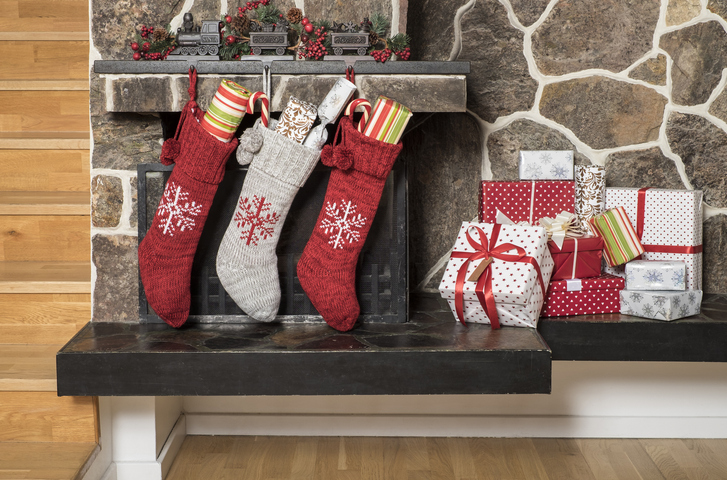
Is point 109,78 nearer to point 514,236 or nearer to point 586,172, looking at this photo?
point 514,236

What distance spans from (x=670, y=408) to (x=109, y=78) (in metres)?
1.90

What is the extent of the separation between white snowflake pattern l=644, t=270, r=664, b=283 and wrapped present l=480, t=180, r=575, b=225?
0.94 ft

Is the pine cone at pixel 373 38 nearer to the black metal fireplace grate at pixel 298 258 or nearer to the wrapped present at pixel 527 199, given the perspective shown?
the black metal fireplace grate at pixel 298 258

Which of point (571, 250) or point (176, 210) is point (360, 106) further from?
point (571, 250)

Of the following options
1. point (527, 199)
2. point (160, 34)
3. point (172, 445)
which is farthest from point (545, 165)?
point (172, 445)

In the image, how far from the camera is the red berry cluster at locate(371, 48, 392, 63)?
171cm

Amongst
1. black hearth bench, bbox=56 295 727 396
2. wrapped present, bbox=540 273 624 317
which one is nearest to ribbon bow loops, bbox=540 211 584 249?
wrapped present, bbox=540 273 624 317

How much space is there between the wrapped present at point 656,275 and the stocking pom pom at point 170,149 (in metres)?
1.23

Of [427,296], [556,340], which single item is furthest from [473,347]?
[427,296]

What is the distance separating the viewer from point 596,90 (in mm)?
2125

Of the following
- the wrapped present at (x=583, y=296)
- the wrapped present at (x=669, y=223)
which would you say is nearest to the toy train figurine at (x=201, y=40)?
the wrapped present at (x=583, y=296)

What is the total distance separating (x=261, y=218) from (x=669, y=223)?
3.74ft

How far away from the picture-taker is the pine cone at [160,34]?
170 centimetres

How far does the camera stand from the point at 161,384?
63.4 inches
